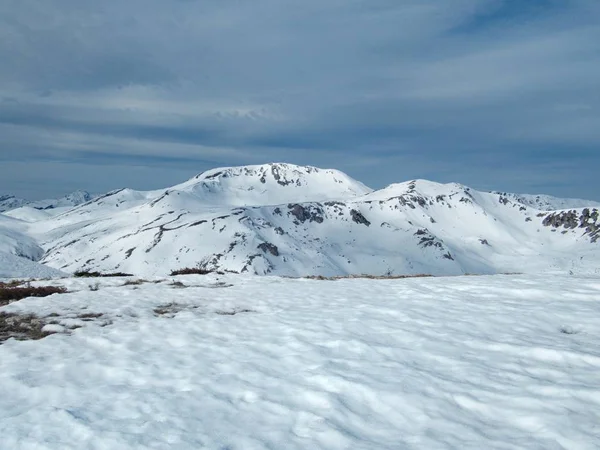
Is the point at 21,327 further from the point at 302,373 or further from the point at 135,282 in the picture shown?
the point at 135,282

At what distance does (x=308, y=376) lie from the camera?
32.2 ft

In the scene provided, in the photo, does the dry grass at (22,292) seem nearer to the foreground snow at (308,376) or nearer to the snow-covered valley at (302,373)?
the snow-covered valley at (302,373)

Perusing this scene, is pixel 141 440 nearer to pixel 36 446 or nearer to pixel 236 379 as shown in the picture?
pixel 36 446

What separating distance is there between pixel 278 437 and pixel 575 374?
6558 mm

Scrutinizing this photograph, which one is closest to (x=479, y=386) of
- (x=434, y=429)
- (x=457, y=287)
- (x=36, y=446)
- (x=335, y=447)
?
(x=434, y=429)

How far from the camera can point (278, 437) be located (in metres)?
7.34

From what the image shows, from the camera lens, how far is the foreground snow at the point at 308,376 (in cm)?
741

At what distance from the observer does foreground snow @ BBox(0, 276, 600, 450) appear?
741 cm

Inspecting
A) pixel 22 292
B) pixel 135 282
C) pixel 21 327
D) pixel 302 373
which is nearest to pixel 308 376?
pixel 302 373

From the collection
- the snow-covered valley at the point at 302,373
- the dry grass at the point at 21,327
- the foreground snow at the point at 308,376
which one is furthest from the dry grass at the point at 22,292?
the dry grass at the point at 21,327

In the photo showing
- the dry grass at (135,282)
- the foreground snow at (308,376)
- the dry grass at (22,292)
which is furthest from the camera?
the dry grass at (135,282)

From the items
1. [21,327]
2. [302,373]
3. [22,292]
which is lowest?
[21,327]

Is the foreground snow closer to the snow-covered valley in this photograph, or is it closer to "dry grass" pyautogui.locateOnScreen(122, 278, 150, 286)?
the snow-covered valley

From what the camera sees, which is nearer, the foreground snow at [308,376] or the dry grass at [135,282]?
the foreground snow at [308,376]
